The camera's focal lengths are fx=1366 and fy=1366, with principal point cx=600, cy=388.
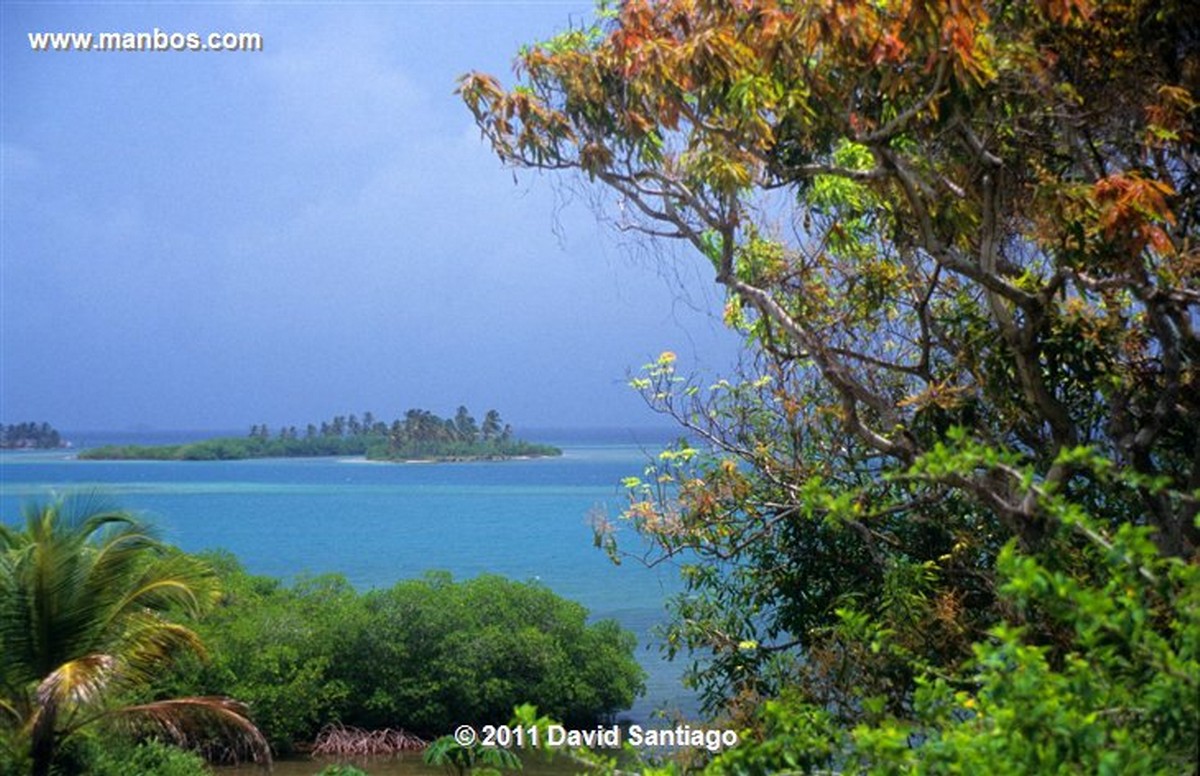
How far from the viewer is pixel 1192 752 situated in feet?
7.99

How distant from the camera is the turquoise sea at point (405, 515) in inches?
1046

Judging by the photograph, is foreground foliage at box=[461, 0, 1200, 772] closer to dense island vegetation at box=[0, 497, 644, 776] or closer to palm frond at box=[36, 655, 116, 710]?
palm frond at box=[36, 655, 116, 710]

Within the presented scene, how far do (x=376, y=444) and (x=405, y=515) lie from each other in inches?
747

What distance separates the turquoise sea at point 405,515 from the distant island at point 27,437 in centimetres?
60

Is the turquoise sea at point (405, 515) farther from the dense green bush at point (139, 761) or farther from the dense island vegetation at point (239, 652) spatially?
the dense green bush at point (139, 761)

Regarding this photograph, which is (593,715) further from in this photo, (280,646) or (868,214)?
(868,214)

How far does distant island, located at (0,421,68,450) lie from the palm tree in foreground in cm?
6680

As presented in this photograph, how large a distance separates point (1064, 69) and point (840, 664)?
248 cm

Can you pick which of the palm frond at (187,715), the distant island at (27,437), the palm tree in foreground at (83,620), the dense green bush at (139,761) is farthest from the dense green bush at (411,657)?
the distant island at (27,437)

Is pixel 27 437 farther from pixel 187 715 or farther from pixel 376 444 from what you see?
pixel 187 715

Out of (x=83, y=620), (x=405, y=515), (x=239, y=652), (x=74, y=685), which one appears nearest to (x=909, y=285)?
(x=74, y=685)

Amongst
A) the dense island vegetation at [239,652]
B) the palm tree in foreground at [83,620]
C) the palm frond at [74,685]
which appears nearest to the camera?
the palm frond at [74,685]

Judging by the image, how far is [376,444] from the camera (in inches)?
2469

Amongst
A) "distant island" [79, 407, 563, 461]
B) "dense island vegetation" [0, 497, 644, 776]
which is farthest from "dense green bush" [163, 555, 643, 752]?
"distant island" [79, 407, 563, 461]
